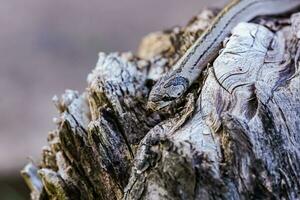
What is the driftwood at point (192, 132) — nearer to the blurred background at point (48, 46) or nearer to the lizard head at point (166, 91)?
the lizard head at point (166, 91)

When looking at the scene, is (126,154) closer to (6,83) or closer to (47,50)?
(6,83)

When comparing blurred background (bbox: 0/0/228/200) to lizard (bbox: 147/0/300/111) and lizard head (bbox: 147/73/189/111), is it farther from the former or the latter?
lizard head (bbox: 147/73/189/111)

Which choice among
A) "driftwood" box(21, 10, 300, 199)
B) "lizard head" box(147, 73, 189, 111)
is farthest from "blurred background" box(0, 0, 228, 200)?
"lizard head" box(147, 73, 189, 111)

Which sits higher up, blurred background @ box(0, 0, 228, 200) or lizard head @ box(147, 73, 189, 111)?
blurred background @ box(0, 0, 228, 200)

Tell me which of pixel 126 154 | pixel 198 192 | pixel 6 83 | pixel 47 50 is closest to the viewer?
pixel 198 192

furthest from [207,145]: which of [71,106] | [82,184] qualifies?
[71,106]

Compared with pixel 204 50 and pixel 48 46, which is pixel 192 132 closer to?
pixel 204 50

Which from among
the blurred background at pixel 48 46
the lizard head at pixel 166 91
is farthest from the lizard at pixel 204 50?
the blurred background at pixel 48 46

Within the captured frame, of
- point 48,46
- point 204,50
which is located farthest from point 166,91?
point 48,46
